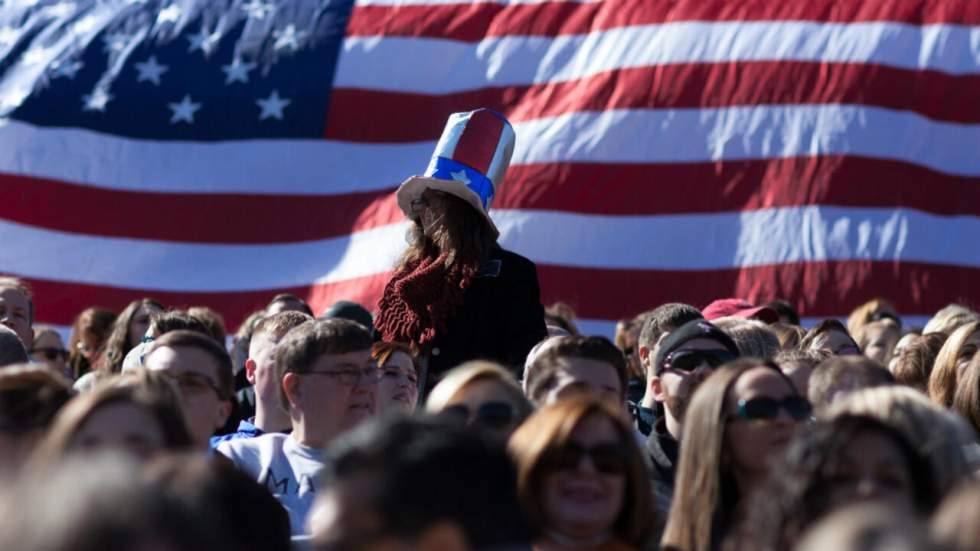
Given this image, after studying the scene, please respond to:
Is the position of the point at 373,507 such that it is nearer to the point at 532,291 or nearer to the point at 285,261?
the point at 532,291

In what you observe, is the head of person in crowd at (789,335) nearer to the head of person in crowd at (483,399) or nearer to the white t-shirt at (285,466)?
the white t-shirt at (285,466)

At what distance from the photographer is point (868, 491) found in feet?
11.5

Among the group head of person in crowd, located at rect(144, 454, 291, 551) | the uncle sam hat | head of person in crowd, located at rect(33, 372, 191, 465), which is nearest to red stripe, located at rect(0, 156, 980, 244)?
the uncle sam hat

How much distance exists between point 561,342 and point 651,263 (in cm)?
609

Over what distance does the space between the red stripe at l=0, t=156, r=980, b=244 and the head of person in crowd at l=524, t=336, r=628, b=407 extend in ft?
20.0

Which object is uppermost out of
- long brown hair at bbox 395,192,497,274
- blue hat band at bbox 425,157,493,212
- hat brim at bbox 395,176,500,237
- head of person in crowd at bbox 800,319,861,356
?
blue hat band at bbox 425,157,493,212

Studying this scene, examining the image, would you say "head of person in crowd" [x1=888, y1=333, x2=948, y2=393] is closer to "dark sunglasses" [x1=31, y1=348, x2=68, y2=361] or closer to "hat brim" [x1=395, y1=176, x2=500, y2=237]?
"hat brim" [x1=395, y1=176, x2=500, y2=237]

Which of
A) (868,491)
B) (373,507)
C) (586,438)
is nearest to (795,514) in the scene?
(868,491)

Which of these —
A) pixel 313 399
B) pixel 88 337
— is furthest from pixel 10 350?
pixel 88 337

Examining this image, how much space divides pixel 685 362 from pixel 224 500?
270 centimetres

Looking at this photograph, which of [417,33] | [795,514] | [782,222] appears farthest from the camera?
[417,33]

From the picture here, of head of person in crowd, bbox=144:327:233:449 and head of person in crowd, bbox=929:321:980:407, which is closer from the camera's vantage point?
head of person in crowd, bbox=144:327:233:449

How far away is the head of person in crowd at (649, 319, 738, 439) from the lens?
537cm

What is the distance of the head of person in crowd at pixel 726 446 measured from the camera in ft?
13.7
